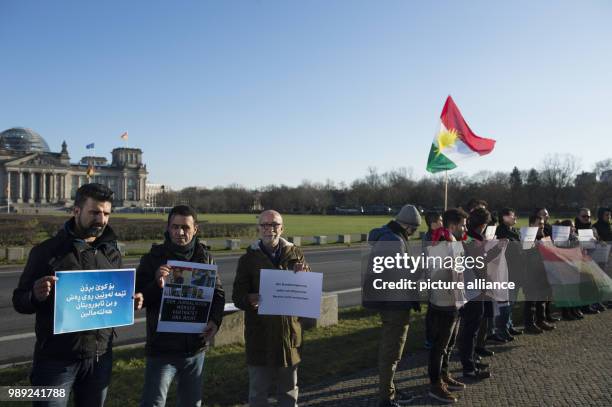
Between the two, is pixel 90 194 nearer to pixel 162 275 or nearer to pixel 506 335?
pixel 162 275

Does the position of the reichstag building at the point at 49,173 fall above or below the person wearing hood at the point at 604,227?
above

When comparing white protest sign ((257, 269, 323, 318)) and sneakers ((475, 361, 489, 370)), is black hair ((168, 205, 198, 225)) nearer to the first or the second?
white protest sign ((257, 269, 323, 318))

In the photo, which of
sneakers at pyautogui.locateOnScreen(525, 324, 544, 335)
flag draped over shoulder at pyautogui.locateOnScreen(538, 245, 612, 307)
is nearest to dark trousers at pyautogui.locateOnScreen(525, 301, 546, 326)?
sneakers at pyautogui.locateOnScreen(525, 324, 544, 335)

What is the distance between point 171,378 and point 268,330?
972 millimetres

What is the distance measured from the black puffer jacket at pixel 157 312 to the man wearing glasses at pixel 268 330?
408 mm

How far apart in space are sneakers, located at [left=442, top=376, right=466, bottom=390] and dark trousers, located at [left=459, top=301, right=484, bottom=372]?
0.48 metres

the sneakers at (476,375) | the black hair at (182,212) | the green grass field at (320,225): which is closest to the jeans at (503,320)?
the sneakers at (476,375)

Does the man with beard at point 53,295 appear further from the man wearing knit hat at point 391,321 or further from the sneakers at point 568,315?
the sneakers at point 568,315

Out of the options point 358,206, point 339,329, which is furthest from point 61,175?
point 339,329

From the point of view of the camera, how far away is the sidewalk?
5.56 m

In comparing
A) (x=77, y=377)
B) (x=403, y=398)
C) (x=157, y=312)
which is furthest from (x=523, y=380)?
(x=77, y=377)

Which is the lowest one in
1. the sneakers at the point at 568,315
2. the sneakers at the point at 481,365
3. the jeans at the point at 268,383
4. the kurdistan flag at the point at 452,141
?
the sneakers at the point at 568,315

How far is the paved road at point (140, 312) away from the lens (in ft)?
26.7

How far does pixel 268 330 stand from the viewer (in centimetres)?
448
